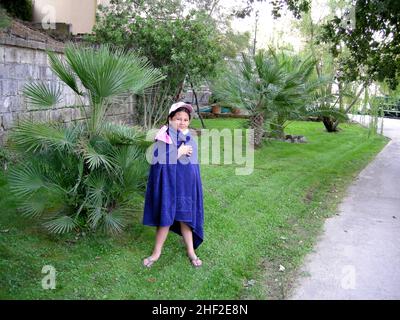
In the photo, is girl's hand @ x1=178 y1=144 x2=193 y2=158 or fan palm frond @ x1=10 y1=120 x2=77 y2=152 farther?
fan palm frond @ x1=10 y1=120 x2=77 y2=152

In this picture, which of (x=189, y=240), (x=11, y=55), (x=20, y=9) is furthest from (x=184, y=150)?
(x=20, y=9)

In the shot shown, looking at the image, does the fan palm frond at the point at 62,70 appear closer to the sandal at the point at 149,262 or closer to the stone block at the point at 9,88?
the sandal at the point at 149,262

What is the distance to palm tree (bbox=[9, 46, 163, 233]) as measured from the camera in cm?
443

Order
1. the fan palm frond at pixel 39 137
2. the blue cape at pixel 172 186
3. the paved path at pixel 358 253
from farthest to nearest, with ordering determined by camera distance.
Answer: the fan palm frond at pixel 39 137 < the blue cape at pixel 172 186 < the paved path at pixel 358 253

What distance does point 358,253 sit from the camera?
490cm

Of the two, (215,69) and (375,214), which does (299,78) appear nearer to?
(215,69)

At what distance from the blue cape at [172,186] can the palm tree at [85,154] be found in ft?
1.75

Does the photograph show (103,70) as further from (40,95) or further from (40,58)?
(40,58)

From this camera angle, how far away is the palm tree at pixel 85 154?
443cm

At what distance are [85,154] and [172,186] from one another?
931 mm

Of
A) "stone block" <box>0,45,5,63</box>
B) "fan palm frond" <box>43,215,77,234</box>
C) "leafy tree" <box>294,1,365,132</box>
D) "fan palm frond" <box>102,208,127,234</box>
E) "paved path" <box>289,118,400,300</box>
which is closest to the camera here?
Answer: "paved path" <box>289,118,400,300</box>

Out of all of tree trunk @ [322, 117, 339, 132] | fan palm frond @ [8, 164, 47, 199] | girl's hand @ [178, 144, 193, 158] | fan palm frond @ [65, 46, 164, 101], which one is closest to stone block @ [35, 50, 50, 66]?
fan palm frond @ [65, 46, 164, 101]

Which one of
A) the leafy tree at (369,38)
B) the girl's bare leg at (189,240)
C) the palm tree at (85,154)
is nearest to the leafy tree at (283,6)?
the leafy tree at (369,38)

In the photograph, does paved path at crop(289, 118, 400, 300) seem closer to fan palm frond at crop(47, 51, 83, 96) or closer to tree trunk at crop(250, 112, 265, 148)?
fan palm frond at crop(47, 51, 83, 96)
